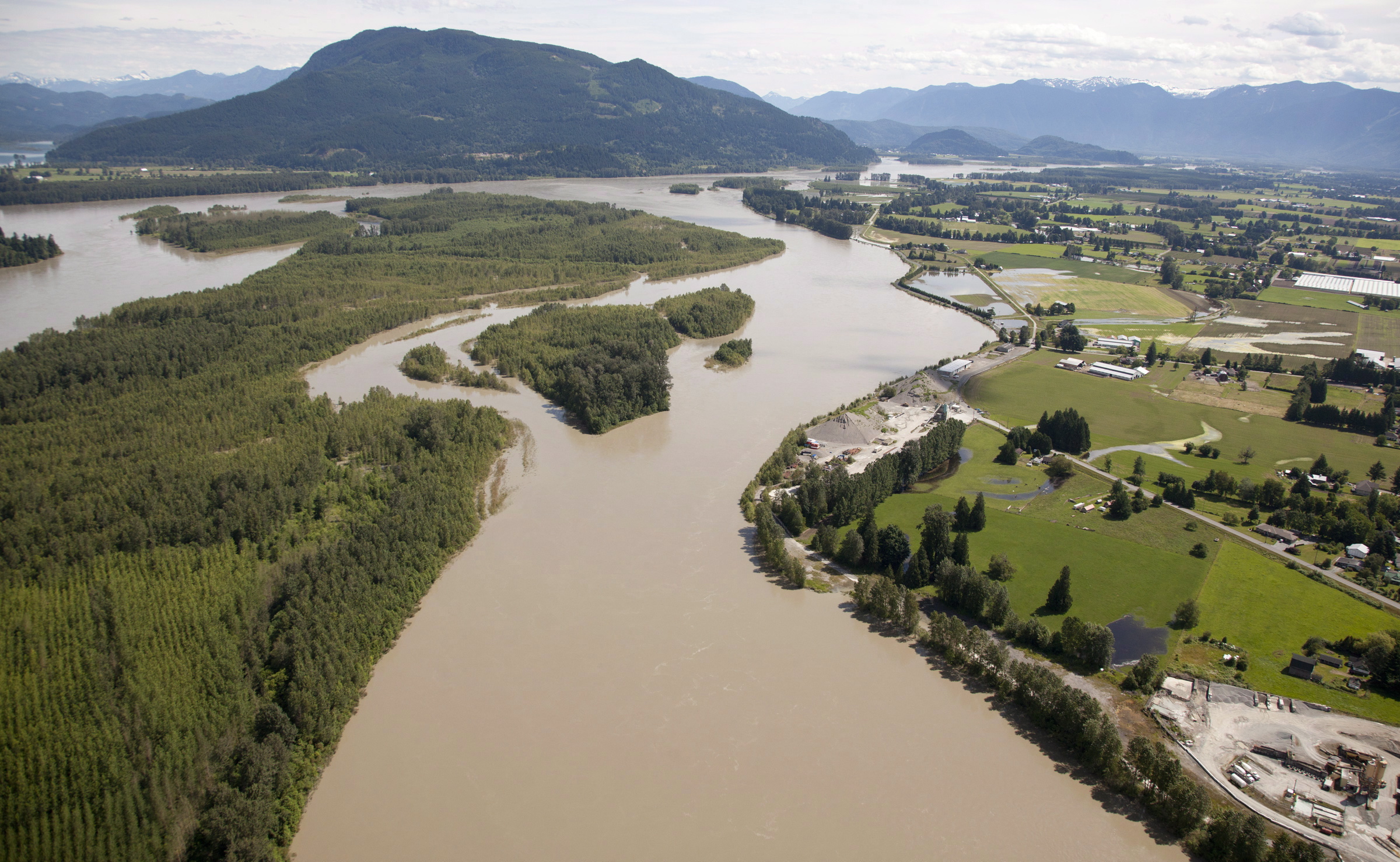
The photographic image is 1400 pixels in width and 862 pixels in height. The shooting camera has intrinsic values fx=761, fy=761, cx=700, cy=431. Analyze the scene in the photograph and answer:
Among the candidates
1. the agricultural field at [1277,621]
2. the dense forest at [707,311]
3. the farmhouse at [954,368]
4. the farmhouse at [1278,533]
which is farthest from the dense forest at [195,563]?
the farmhouse at [1278,533]

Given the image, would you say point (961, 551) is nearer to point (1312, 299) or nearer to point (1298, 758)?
point (1298, 758)

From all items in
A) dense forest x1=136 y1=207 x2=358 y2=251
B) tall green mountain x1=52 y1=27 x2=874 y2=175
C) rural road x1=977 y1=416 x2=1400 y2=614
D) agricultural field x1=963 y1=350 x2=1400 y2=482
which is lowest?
rural road x1=977 y1=416 x2=1400 y2=614

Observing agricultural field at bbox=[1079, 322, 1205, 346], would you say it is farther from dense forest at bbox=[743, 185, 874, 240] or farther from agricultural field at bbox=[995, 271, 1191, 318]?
dense forest at bbox=[743, 185, 874, 240]

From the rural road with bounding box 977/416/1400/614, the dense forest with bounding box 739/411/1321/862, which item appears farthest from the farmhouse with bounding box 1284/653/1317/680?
the rural road with bounding box 977/416/1400/614

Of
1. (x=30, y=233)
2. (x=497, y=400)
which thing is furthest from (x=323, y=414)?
(x=30, y=233)

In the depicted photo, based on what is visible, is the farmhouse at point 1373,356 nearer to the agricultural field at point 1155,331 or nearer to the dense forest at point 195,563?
the agricultural field at point 1155,331

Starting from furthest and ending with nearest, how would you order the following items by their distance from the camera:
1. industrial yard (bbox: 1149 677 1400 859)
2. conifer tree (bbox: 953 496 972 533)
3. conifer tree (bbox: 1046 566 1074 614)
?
1. conifer tree (bbox: 953 496 972 533)
2. conifer tree (bbox: 1046 566 1074 614)
3. industrial yard (bbox: 1149 677 1400 859)
